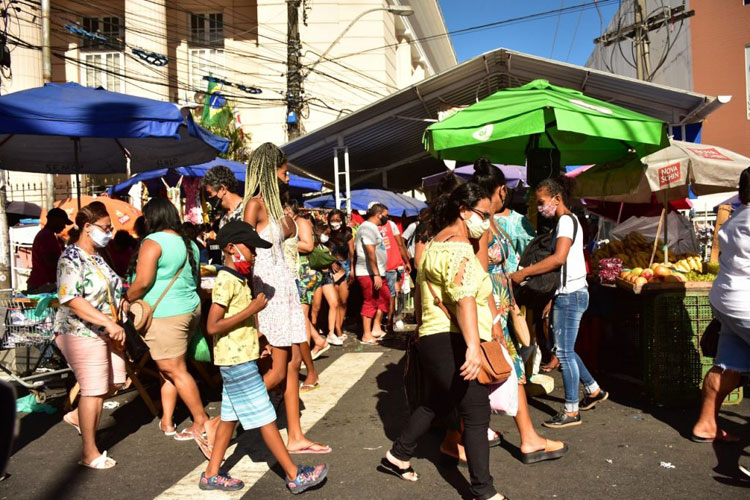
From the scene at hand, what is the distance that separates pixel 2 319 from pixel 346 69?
2502 centimetres

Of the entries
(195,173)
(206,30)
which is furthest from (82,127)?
(206,30)

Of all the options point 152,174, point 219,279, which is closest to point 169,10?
point 152,174

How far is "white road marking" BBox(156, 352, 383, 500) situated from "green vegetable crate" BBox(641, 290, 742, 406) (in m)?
2.91

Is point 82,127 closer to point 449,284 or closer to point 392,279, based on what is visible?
point 449,284

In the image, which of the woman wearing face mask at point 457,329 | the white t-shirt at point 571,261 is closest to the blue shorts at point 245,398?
the woman wearing face mask at point 457,329

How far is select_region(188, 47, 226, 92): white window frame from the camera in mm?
29078

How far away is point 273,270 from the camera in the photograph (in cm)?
459

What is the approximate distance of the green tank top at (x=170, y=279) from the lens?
5.16 meters

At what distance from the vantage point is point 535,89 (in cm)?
673

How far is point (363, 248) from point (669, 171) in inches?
173

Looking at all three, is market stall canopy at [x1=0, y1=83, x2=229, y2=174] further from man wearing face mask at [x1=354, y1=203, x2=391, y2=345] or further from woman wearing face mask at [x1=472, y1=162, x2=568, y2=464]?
woman wearing face mask at [x1=472, y1=162, x2=568, y2=464]

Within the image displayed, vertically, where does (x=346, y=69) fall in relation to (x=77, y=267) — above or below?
above

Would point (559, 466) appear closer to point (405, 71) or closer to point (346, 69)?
point (346, 69)

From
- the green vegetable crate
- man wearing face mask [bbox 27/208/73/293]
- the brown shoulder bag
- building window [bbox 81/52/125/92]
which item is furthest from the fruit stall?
building window [bbox 81/52/125/92]
